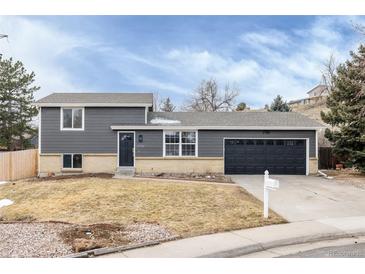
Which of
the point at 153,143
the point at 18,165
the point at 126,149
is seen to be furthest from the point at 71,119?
the point at 153,143

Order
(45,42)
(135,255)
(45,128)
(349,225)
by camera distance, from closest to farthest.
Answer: (135,255)
(349,225)
(45,42)
(45,128)

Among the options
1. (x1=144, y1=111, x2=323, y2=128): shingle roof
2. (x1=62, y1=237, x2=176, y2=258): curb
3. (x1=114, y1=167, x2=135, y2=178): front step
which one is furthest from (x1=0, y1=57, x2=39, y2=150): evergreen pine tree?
(x1=62, y1=237, x2=176, y2=258): curb

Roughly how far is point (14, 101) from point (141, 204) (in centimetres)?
2297

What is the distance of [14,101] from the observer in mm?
30469

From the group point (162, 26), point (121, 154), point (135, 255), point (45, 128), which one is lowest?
point (135, 255)

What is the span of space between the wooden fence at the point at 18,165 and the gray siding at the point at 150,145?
6058 mm

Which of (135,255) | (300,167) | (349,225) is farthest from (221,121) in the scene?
(135,255)

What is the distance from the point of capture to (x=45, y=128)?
20.3 meters

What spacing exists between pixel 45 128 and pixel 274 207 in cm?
1383

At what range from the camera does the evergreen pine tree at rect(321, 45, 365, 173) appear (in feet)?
66.4

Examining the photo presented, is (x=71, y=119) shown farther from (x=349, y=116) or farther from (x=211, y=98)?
(x=211, y=98)

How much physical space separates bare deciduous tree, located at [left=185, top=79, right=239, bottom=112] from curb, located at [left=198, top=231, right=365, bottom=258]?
39.9m
